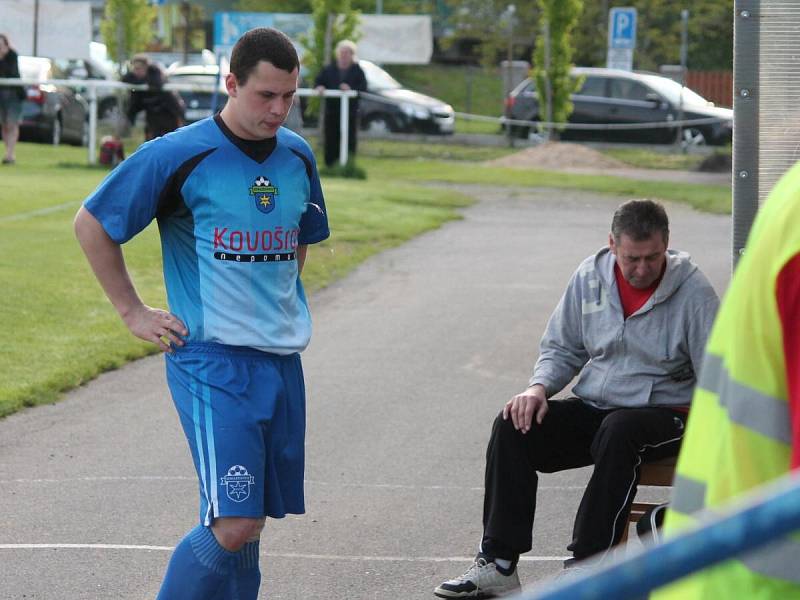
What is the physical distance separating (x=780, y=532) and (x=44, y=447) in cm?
672

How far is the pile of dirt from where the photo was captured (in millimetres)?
27828

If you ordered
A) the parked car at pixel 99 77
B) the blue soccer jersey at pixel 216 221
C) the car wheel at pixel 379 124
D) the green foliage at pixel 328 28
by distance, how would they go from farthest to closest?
1. the parked car at pixel 99 77
2. the car wheel at pixel 379 124
3. the green foliage at pixel 328 28
4. the blue soccer jersey at pixel 216 221

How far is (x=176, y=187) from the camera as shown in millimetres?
4461

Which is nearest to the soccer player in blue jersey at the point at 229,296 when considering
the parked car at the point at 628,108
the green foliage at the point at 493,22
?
the parked car at the point at 628,108

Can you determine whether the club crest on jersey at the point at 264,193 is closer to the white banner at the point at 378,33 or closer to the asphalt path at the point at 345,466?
the asphalt path at the point at 345,466

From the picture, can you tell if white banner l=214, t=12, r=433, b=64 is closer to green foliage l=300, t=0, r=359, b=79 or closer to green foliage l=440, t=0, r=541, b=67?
green foliage l=300, t=0, r=359, b=79

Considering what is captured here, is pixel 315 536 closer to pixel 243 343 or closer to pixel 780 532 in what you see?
pixel 243 343

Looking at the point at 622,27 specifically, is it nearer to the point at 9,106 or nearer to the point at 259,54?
the point at 9,106

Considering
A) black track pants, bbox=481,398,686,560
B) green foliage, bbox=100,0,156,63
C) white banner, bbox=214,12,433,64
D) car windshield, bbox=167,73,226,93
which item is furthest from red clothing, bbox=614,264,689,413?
green foliage, bbox=100,0,156,63

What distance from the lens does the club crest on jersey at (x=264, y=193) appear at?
4496 mm

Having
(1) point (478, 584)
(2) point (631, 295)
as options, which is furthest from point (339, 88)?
(1) point (478, 584)

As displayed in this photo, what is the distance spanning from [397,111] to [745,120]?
1125 inches

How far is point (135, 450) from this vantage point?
7.78 metres

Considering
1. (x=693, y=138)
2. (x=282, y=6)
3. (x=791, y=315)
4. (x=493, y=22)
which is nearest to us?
(x=791, y=315)
